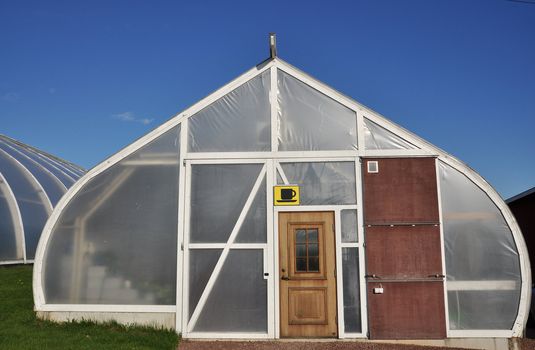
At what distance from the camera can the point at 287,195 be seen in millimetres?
8109

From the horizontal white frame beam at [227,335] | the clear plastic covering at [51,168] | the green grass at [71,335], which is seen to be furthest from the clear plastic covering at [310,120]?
the clear plastic covering at [51,168]

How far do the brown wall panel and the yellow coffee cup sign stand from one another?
1243 millimetres

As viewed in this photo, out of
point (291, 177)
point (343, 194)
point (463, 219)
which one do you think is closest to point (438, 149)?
point (463, 219)

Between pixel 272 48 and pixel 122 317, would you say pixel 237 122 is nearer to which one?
pixel 272 48

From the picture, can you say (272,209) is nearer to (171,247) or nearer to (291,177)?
(291,177)

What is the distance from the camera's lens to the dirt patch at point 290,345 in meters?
7.27

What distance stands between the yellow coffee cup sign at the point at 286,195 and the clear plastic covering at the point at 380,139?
157 cm

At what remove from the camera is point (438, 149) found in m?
8.18

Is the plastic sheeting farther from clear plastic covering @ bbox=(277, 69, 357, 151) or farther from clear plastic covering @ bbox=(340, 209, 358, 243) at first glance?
clear plastic covering @ bbox=(277, 69, 357, 151)

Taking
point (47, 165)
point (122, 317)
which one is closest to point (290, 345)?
point (122, 317)

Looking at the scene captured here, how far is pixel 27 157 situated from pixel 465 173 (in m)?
16.3

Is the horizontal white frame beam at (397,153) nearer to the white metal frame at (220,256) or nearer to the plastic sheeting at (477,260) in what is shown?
the plastic sheeting at (477,260)

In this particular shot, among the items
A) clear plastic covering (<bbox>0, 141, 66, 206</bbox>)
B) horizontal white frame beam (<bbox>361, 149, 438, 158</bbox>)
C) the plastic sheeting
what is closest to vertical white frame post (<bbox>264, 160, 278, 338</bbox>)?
horizontal white frame beam (<bbox>361, 149, 438, 158</bbox>)

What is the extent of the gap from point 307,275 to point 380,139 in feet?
9.19
